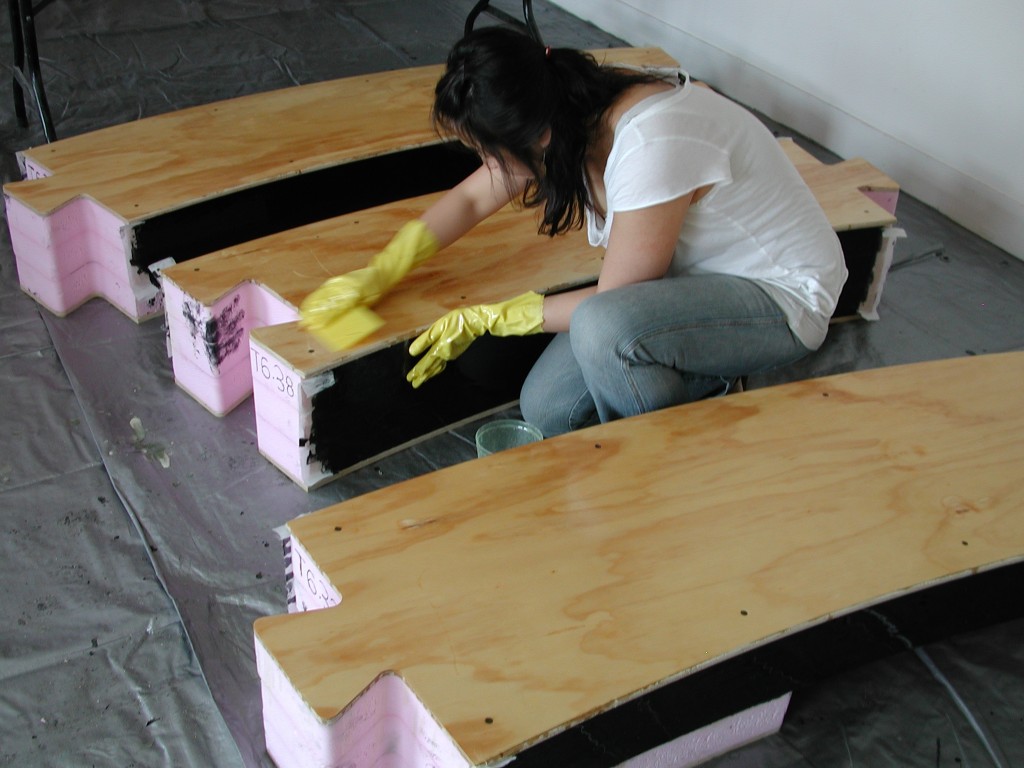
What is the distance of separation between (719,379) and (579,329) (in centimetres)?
30

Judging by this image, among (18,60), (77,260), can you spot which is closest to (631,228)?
(77,260)

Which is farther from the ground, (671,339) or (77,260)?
(671,339)

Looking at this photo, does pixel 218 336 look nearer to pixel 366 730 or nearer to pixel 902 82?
pixel 366 730

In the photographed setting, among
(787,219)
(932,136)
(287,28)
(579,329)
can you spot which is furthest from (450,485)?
(287,28)

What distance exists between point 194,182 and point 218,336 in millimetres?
444

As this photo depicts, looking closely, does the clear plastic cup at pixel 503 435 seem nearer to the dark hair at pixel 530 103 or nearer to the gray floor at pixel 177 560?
the gray floor at pixel 177 560

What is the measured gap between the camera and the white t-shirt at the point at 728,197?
1520mm

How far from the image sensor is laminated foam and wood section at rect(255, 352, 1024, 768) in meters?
1.20

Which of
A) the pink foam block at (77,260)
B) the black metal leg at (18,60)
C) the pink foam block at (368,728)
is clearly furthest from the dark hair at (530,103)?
the black metal leg at (18,60)

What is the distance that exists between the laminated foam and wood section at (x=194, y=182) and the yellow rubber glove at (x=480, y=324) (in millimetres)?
648

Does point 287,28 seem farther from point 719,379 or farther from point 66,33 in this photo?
point 719,379

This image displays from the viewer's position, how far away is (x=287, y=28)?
3.65 meters

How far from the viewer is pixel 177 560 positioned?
169cm

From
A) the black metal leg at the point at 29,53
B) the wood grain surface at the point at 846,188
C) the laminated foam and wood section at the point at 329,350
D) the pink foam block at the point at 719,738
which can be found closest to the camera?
the pink foam block at the point at 719,738
